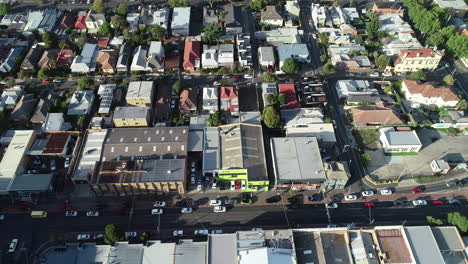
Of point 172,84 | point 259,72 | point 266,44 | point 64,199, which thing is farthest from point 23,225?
point 266,44

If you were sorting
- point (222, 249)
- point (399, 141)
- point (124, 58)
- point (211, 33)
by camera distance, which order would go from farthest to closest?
point (211, 33) < point (124, 58) < point (399, 141) < point (222, 249)

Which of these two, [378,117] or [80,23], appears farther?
[80,23]

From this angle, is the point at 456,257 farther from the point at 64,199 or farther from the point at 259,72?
the point at 64,199

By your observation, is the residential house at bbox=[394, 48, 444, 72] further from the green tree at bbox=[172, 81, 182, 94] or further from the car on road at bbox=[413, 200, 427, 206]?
the green tree at bbox=[172, 81, 182, 94]

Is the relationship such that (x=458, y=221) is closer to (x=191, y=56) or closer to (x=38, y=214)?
(x=191, y=56)

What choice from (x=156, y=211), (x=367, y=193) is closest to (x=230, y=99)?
(x=156, y=211)

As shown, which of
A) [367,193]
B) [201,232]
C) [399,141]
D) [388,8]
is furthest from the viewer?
[388,8]

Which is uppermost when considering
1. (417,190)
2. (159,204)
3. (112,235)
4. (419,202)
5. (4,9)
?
(4,9)

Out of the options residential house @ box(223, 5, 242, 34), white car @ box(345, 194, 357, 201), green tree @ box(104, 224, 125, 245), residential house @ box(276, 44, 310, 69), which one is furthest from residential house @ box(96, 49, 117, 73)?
white car @ box(345, 194, 357, 201)

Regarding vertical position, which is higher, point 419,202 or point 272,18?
point 272,18
